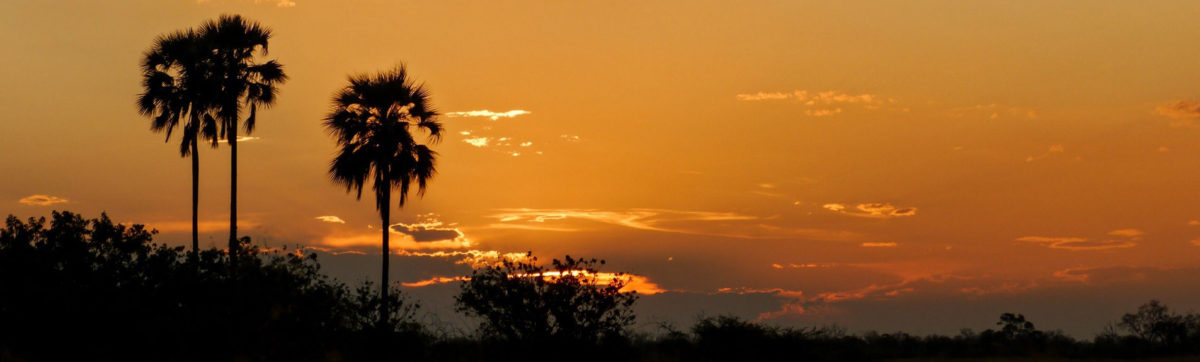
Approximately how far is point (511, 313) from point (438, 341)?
524 centimetres

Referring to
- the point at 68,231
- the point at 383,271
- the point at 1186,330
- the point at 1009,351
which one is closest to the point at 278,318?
the point at 68,231

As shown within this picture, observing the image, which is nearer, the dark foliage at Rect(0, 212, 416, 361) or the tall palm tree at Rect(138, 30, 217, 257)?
the dark foliage at Rect(0, 212, 416, 361)

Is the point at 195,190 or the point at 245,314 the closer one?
the point at 245,314

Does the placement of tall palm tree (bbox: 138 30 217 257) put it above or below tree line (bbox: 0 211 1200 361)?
above

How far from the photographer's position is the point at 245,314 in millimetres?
32344

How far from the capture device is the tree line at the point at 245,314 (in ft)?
107

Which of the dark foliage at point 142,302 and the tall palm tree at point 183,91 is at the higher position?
the tall palm tree at point 183,91

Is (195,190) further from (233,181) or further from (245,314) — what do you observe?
(245,314)

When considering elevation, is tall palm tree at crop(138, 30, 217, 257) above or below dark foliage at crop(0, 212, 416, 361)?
above

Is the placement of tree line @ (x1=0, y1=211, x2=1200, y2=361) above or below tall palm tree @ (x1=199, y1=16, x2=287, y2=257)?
below

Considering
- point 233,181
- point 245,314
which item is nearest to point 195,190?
point 233,181

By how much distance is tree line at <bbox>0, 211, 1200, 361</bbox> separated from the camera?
1281 inches

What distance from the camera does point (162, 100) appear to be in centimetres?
5200

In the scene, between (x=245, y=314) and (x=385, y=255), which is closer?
(x=245, y=314)
